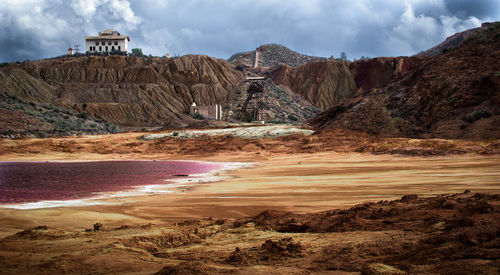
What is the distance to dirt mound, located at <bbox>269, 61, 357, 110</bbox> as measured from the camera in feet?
274

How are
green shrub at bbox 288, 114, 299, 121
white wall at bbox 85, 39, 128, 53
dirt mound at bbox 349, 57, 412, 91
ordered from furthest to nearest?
white wall at bbox 85, 39, 128, 53, dirt mound at bbox 349, 57, 412, 91, green shrub at bbox 288, 114, 299, 121

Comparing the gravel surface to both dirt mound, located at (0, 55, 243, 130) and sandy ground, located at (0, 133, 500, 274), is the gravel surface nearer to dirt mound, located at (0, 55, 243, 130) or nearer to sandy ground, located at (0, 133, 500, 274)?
sandy ground, located at (0, 133, 500, 274)

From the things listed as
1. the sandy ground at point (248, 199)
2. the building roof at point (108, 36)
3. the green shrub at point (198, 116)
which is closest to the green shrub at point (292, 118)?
the green shrub at point (198, 116)

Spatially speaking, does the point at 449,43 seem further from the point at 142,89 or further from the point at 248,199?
the point at 248,199

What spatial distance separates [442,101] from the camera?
87.7 feet

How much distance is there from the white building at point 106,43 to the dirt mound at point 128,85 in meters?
19.4

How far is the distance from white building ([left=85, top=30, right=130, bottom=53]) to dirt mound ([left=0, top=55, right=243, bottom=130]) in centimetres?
1937

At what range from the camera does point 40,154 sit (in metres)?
28.9

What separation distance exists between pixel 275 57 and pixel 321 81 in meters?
54.5

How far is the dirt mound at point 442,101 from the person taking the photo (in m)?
23.5

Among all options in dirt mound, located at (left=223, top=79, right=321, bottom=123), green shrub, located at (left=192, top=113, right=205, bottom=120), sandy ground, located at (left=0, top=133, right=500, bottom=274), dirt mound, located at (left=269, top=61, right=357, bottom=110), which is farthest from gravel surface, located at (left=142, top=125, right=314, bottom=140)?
dirt mound, located at (left=269, top=61, right=357, bottom=110)

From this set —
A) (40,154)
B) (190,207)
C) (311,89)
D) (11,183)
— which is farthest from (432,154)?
(311,89)

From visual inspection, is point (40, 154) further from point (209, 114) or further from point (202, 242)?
point (209, 114)

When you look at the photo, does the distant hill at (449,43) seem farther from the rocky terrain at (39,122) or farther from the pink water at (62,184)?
the pink water at (62,184)
